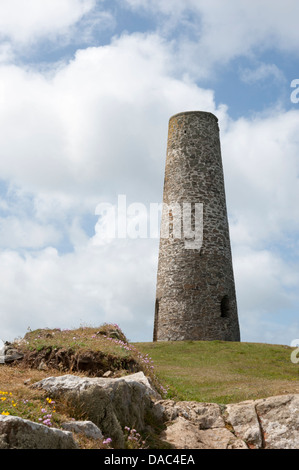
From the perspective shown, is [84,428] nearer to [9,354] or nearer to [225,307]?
[9,354]

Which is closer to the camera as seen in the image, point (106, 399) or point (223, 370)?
point (106, 399)

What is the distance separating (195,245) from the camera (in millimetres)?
27281

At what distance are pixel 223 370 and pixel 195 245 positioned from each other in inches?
386

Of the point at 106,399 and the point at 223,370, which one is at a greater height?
the point at 223,370

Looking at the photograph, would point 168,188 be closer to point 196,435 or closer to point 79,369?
point 79,369

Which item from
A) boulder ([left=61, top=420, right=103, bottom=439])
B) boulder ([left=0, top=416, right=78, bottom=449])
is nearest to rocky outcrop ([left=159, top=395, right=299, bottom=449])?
boulder ([left=61, top=420, right=103, bottom=439])

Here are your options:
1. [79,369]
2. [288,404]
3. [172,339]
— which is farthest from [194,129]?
[288,404]

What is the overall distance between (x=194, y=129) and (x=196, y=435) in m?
22.6

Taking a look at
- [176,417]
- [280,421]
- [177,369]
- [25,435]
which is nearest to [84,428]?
[25,435]

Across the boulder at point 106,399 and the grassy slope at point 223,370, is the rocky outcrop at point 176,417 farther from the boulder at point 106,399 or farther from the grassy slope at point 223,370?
the grassy slope at point 223,370

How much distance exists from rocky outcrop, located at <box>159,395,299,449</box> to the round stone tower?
17086 mm

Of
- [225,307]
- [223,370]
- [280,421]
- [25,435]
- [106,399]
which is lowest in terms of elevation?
[25,435]

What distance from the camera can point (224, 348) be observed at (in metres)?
23.1
